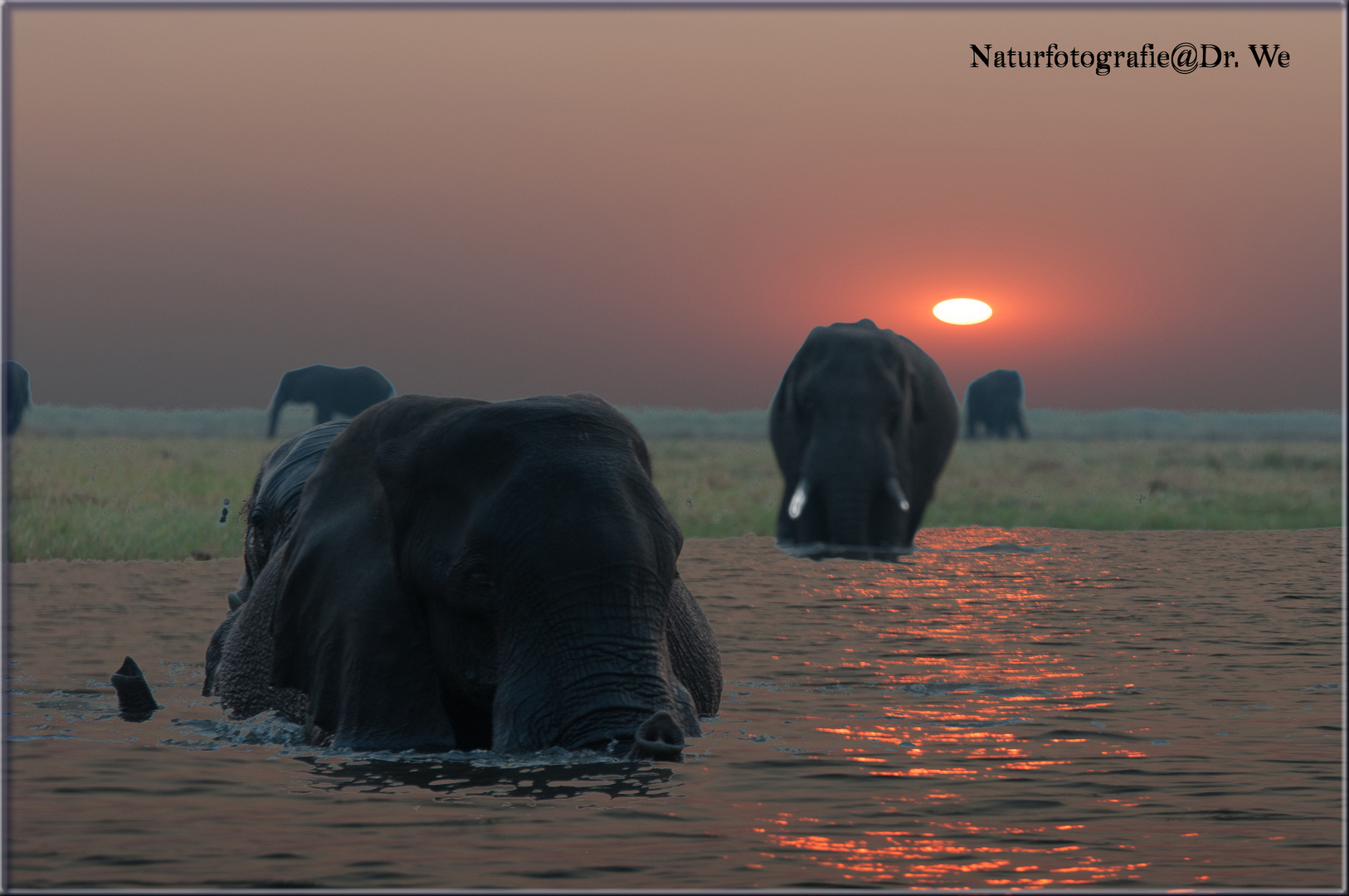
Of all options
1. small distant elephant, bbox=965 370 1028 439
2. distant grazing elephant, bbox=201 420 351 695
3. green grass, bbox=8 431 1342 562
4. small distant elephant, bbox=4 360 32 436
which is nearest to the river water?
distant grazing elephant, bbox=201 420 351 695

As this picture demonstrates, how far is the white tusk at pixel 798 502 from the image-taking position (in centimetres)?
1672

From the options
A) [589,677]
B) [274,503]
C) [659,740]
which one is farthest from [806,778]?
[274,503]

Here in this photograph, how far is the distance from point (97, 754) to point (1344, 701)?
17.6 ft

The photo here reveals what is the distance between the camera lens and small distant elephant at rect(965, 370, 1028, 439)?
6438 cm

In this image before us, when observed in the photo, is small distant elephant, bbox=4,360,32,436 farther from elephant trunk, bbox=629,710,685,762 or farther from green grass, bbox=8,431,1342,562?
elephant trunk, bbox=629,710,685,762

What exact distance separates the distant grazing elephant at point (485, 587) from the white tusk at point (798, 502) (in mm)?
9929

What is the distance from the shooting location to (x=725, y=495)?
2553cm

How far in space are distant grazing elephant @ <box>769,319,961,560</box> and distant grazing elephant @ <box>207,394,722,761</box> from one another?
31.6ft

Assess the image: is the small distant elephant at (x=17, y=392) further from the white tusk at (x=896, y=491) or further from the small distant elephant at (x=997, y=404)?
the small distant elephant at (x=997, y=404)

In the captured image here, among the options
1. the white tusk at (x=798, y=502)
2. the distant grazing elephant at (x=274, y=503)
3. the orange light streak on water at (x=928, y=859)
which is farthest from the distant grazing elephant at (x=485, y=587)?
the white tusk at (x=798, y=502)

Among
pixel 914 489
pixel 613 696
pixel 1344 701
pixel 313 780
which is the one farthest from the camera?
pixel 914 489

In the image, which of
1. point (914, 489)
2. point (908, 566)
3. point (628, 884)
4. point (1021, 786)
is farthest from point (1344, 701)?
point (914, 489)

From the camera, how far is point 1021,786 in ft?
20.5

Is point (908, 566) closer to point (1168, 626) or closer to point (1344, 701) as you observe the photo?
point (1168, 626)
